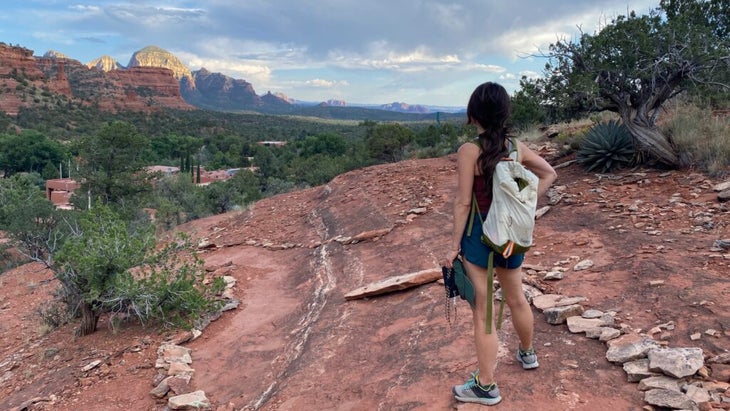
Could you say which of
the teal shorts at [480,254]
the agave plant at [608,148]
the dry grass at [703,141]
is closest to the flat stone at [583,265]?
the teal shorts at [480,254]

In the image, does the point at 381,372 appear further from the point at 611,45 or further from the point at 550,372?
the point at 611,45

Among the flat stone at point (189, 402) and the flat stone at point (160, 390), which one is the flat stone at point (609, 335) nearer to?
the flat stone at point (189, 402)

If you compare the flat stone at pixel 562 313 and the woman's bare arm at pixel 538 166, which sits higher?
the woman's bare arm at pixel 538 166

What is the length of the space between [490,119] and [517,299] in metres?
1.06

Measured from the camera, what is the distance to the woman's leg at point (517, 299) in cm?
274

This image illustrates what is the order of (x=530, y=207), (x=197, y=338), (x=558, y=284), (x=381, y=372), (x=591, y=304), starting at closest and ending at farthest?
(x=530, y=207) → (x=381, y=372) → (x=591, y=304) → (x=558, y=284) → (x=197, y=338)

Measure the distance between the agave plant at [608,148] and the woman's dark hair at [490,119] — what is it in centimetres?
573

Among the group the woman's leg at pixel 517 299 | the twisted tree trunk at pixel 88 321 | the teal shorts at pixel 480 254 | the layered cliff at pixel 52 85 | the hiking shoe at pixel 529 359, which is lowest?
the twisted tree trunk at pixel 88 321

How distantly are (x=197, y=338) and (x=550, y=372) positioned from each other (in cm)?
379

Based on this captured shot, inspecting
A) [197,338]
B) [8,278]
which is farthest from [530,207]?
[8,278]

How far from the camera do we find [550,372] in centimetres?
300

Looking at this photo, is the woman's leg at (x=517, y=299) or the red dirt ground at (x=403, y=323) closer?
the woman's leg at (x=517, y=299)

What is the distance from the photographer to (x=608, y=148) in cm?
749

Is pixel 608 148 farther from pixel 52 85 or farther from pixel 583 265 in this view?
pixel 52 85
